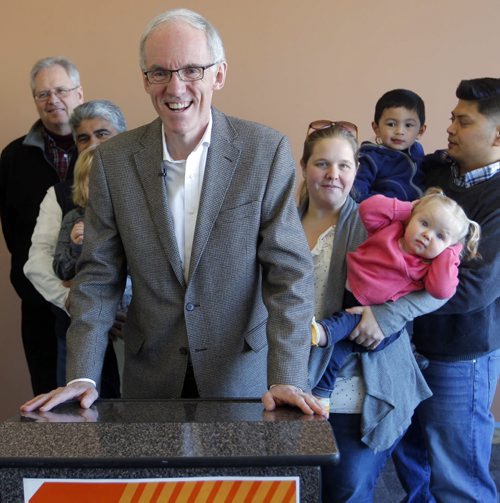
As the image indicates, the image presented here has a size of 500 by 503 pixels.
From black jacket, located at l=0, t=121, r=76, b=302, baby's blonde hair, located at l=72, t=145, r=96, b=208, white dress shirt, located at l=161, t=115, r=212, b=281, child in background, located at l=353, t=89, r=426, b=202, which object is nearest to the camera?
white dress shirt, located at l=161, t=115, r=212, b=281

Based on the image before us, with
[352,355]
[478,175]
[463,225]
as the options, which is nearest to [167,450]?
[352,355]

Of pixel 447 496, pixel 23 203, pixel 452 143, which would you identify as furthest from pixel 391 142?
pixel 23 203

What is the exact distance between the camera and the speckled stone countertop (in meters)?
1.05

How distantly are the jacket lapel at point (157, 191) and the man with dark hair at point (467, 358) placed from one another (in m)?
0.91

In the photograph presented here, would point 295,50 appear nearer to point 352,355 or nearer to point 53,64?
point 53,64

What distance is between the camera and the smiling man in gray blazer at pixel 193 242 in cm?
153

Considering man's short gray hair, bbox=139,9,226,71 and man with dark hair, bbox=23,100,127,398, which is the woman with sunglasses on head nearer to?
man's short gray hair, bbox=139,9,226,71

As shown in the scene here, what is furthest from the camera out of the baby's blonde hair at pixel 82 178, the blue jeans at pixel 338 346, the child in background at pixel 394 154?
the child in background at pixel 394 154

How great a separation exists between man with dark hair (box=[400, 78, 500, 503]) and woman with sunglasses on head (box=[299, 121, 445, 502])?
0.18 meters

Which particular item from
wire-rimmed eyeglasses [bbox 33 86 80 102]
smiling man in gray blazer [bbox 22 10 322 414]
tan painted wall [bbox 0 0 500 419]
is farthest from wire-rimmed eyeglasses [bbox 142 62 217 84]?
tan painted wall [bbox 0 0 500 419]

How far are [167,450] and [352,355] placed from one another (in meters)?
0.95

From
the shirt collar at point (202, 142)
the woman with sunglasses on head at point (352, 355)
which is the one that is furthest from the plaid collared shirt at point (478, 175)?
the shirt collar at point (202, 142)

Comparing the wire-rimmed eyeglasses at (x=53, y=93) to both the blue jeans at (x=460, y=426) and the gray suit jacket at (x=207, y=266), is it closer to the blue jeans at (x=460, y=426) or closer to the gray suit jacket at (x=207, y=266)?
the gray suit jacket at (x=207, y=266)

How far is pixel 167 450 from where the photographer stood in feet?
3.51
